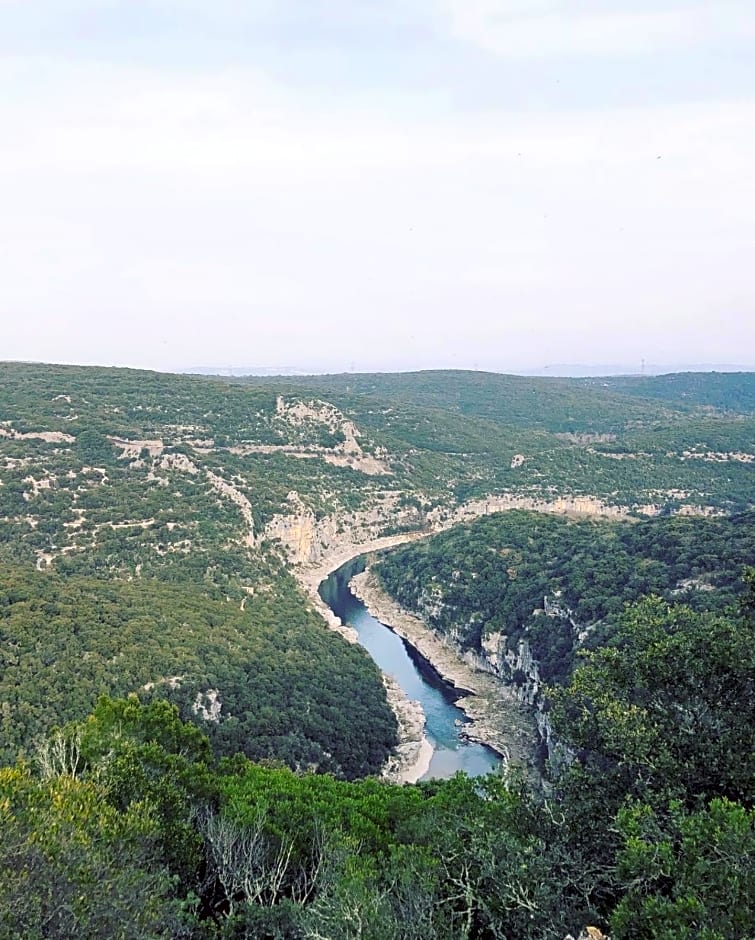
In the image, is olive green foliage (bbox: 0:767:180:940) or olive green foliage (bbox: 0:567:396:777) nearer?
olive green foliage (bbox: 0:767:180:940)

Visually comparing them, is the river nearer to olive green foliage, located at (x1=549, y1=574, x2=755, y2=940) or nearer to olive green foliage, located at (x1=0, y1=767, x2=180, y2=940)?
olive green foliage, located at (x1=549, y1=574, x2=755, y2=940)

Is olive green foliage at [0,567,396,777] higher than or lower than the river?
higher

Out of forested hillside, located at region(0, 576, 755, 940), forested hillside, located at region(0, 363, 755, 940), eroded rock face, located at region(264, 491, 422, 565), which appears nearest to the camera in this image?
forested hillside, located at region(0, 576, 755, 940)

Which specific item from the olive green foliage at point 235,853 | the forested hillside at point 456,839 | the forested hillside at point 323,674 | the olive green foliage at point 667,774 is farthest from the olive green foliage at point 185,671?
the olive green foliage at point 667,774

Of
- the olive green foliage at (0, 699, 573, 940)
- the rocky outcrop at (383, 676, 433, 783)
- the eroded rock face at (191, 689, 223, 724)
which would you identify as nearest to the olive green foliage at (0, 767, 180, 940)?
the olive green foliage at (0, 699, 573, 940)

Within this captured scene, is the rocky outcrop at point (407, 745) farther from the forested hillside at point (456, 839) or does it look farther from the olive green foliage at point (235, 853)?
the forested hillside at point (456, 839)

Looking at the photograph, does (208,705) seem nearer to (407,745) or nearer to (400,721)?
(407,745)

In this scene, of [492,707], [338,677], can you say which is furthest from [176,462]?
[492,707]
